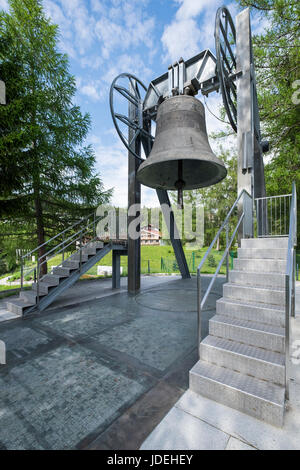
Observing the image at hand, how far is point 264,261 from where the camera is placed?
8.82 feet

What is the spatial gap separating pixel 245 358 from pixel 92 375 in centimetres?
175

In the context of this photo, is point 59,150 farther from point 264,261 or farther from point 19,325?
point 264,261

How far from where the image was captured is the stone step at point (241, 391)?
63.4 inches

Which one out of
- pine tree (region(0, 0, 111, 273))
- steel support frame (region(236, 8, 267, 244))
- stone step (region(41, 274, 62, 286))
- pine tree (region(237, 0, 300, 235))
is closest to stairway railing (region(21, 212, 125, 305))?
stone step (region(41, 274, 62, 286))

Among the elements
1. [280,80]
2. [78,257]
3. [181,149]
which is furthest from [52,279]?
[280,80]

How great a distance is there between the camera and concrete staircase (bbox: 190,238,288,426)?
5.69ft

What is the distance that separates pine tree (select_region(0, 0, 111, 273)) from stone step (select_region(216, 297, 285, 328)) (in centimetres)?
606

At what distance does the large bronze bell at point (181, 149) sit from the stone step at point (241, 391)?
2.34 meters

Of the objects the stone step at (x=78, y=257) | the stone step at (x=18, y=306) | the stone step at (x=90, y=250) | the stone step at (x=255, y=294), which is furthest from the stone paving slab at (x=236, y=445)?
the stone step at (x=90, y=250)

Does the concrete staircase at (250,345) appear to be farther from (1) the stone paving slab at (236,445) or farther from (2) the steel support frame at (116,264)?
→ (2) the steel support frame at (116,264)

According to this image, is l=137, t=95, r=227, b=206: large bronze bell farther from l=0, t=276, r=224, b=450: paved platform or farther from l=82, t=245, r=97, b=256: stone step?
l=82, t=245, r=97, b=256: stone step

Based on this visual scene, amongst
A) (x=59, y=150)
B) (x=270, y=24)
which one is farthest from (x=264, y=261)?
(x=270, y=24)

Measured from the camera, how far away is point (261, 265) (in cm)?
271
